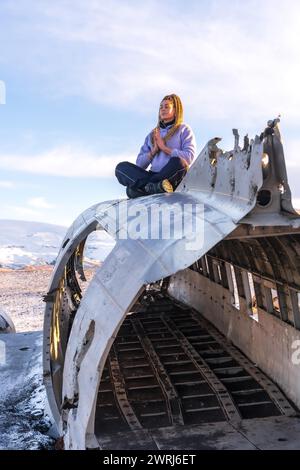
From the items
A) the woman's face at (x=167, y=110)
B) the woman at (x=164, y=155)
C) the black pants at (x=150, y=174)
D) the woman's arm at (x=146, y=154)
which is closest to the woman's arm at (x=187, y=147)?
the woman at (x=164, y=155)

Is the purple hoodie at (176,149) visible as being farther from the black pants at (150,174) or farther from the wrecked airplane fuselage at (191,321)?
the wrecked airplane fuselage at (191,321)

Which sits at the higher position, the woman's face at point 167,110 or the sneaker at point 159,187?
the woman's face at point 167,110

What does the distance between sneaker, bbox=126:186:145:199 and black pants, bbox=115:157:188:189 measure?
2.1 inches

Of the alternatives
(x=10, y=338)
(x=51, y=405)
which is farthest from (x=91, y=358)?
(x=10, y=338)

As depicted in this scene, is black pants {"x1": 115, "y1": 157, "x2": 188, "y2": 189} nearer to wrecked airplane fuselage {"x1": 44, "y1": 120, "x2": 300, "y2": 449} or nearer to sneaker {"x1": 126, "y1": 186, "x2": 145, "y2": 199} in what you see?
sneaker {"x1": 126, "y1": 186, "x2": 145, "y2": 199}

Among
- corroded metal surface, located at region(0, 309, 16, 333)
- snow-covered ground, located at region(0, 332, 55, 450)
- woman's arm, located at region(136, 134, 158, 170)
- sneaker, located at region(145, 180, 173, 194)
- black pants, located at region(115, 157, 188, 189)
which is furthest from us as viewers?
corroded metal surface, located at region(0, 309, 16, 333)

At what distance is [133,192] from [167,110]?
53.4 inches

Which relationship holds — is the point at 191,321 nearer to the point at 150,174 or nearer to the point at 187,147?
the point at 150,174

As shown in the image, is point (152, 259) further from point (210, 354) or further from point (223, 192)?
point (210, 354)

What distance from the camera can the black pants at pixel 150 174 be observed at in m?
7.32

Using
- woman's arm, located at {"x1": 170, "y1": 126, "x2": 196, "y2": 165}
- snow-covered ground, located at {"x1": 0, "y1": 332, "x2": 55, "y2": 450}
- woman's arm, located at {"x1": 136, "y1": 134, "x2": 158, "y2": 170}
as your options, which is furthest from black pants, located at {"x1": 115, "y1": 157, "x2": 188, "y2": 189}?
snow-covered ground, located at {"x1": 0, "y1": 332, "x2": 55, "y2": 450}

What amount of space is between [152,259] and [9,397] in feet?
21.5

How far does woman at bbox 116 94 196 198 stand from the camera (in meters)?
7.35

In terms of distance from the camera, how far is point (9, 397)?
32.4 feet
